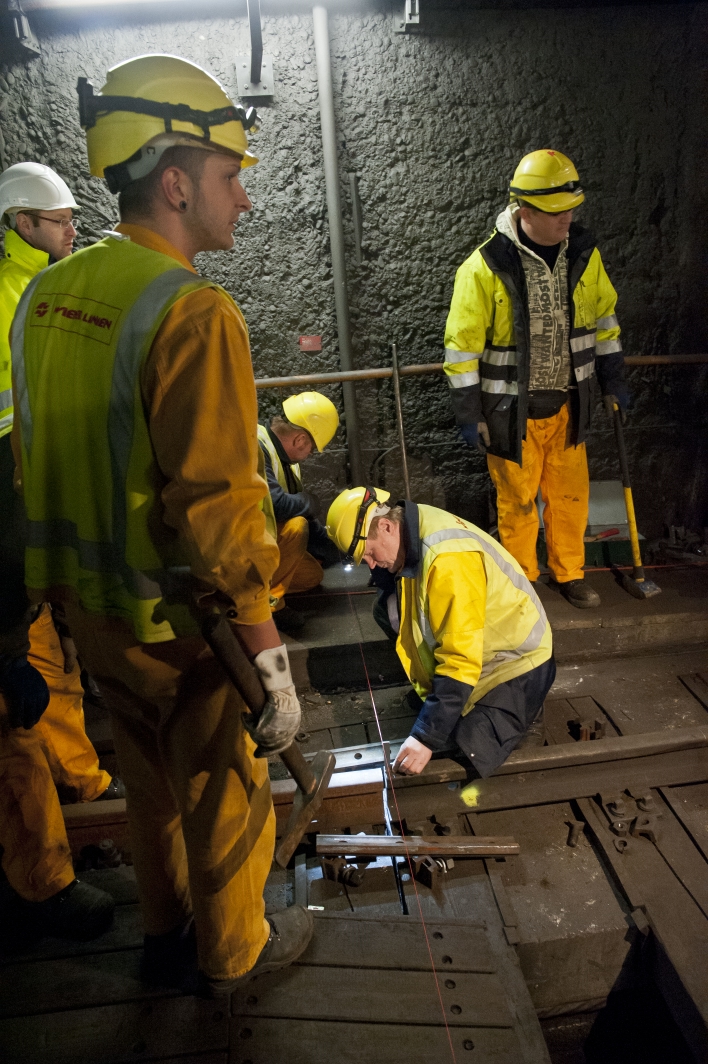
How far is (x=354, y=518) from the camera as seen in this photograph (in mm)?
3051

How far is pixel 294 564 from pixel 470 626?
6.00 feet

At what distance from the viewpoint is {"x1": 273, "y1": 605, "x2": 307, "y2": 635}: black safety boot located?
4398 millimetres

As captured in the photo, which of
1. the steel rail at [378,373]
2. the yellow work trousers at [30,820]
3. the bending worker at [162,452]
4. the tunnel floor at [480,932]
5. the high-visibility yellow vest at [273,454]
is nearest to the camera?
the bending worker at [162,452]

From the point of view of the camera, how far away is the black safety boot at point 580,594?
443 centimetres

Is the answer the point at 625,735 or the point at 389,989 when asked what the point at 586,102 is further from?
the point at 389,989

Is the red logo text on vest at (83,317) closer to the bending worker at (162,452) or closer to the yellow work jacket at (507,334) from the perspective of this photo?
the bending worker at (162,452)

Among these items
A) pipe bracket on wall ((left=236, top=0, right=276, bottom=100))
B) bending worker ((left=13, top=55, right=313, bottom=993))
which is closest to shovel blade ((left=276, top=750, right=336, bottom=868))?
bending worker ((left=13, top=55, right=313, bottom=993))

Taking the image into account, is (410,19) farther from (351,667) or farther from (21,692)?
(21,692)

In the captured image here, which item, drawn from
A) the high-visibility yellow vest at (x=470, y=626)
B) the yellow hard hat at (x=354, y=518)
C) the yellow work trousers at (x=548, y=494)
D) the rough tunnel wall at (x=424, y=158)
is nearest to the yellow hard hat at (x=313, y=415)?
the rough tunnel wall at (x=424, y=158)

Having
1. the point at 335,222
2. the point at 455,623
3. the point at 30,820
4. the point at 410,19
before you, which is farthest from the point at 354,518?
the point at 410,19

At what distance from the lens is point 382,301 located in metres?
5.08

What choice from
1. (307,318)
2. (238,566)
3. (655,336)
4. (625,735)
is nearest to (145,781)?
(238,566)

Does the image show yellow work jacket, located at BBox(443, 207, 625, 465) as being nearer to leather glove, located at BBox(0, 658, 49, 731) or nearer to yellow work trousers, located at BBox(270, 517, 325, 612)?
yellow work trousers, located at BBox(270, 517, 325, 612)

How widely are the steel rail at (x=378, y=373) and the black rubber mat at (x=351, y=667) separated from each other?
6.13ft
